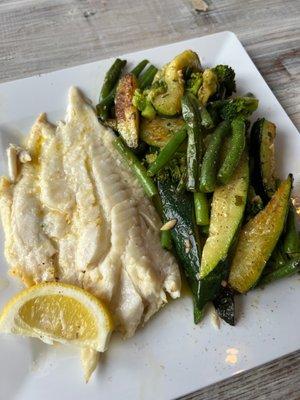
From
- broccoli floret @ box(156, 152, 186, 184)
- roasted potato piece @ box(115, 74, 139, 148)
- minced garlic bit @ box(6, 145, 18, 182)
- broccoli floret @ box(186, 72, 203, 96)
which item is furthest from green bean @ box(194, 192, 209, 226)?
minced garlic bit @ box(6, 145, 18, 182)

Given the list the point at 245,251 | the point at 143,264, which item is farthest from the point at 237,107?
the point at 143,264

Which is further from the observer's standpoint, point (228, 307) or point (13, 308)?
point (228, 307)

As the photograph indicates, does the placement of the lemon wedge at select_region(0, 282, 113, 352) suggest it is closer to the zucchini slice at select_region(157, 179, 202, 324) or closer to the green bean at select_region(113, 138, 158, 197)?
the zucchini slice at select_region(157, 179, 202, 324)

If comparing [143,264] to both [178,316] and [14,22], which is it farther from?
[14,22]

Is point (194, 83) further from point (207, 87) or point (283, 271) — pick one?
point (283, 271)

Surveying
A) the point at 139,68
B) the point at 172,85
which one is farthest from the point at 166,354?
the point at 139,68

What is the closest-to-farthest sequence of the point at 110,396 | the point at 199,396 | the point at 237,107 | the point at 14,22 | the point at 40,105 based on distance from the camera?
the point at 110,396, the point at 199,396, the point at 237,107, the point at 40,105, the point at 14,22
